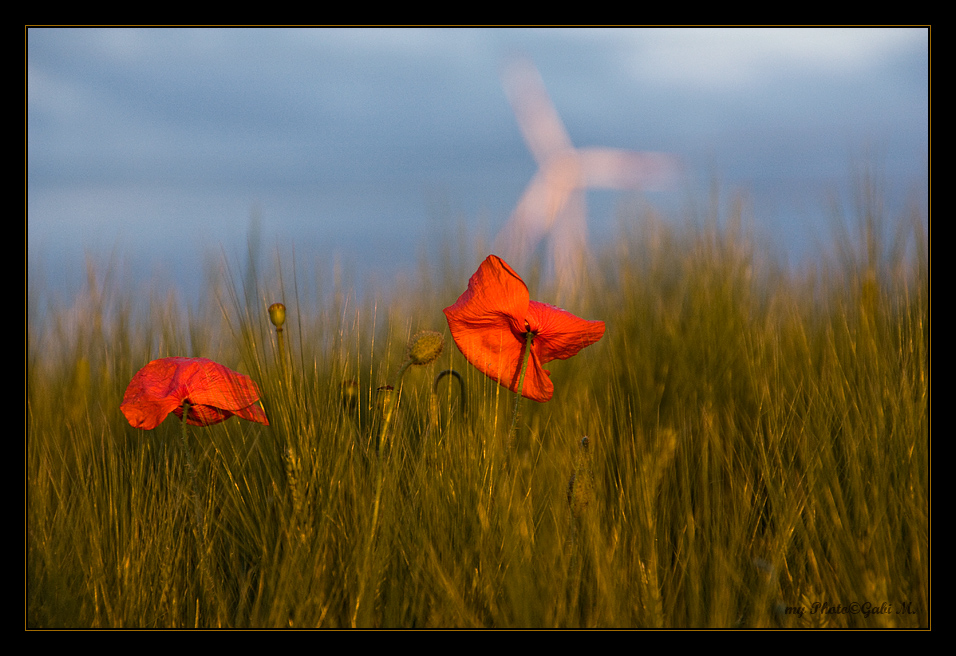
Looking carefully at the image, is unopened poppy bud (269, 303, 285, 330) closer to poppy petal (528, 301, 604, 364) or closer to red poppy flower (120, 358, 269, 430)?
red poppy flower (120, 358, 269, 430)

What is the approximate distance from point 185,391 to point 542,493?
0.66 meters

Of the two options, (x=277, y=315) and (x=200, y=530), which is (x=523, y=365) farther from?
(x=200, y=530)

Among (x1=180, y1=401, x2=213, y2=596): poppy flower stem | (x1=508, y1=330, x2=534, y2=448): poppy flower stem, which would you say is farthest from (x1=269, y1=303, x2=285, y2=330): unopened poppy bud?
(x1=508, y1=330, x2=534, y2=448): poppy flower stem

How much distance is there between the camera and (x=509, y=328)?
1.27 meters

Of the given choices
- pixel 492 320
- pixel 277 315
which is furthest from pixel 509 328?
pixel 277 315

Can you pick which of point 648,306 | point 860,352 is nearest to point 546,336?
point 648,306

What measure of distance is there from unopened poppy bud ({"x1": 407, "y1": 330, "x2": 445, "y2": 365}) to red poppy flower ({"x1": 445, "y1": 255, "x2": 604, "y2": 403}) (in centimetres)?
4

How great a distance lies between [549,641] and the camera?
930 mm

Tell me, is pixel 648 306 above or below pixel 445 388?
above

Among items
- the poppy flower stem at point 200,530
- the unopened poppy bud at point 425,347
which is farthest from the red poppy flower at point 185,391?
the unopened poppy bud at point 425,347

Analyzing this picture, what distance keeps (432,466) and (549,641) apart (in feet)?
1.14

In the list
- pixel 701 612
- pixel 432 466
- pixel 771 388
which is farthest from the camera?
pixel 771 388

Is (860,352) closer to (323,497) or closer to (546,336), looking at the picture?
(546,336)
